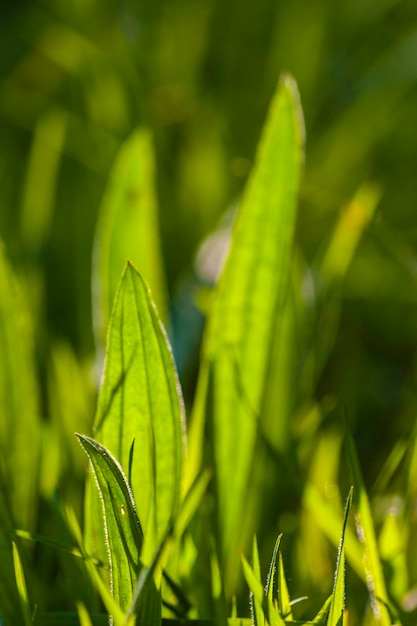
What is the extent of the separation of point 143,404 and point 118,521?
0.31 ft

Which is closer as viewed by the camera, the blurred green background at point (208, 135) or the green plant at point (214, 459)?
the green plant at point (214, 459)

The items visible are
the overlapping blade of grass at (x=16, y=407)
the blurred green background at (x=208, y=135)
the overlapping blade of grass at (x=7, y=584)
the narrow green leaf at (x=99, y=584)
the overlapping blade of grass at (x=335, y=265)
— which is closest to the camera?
the narrow green leaf at (x=99, y=584)

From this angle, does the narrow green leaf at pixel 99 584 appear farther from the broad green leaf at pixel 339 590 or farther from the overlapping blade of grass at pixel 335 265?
the overlapping blade of grass at pixel 335 265

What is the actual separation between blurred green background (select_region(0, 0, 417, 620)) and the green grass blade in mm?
184

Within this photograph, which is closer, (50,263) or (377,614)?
(377,614)

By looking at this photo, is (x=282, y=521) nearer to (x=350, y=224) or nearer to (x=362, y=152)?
(x=350, y=224)

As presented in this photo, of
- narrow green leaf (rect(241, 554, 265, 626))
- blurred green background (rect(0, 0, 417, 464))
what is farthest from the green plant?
blurred green background (rect(0, 0, 417, 464))

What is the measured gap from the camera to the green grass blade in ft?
1.29

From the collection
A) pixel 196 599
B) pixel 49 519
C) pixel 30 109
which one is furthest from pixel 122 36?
pixel 196 599

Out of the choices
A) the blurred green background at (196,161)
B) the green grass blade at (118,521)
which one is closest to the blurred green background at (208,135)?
the blurred green background at (196,161)

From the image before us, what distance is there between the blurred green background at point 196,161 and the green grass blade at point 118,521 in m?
0.18

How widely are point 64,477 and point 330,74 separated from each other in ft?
2.88

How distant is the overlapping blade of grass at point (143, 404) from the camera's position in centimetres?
47

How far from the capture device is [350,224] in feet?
2.56
